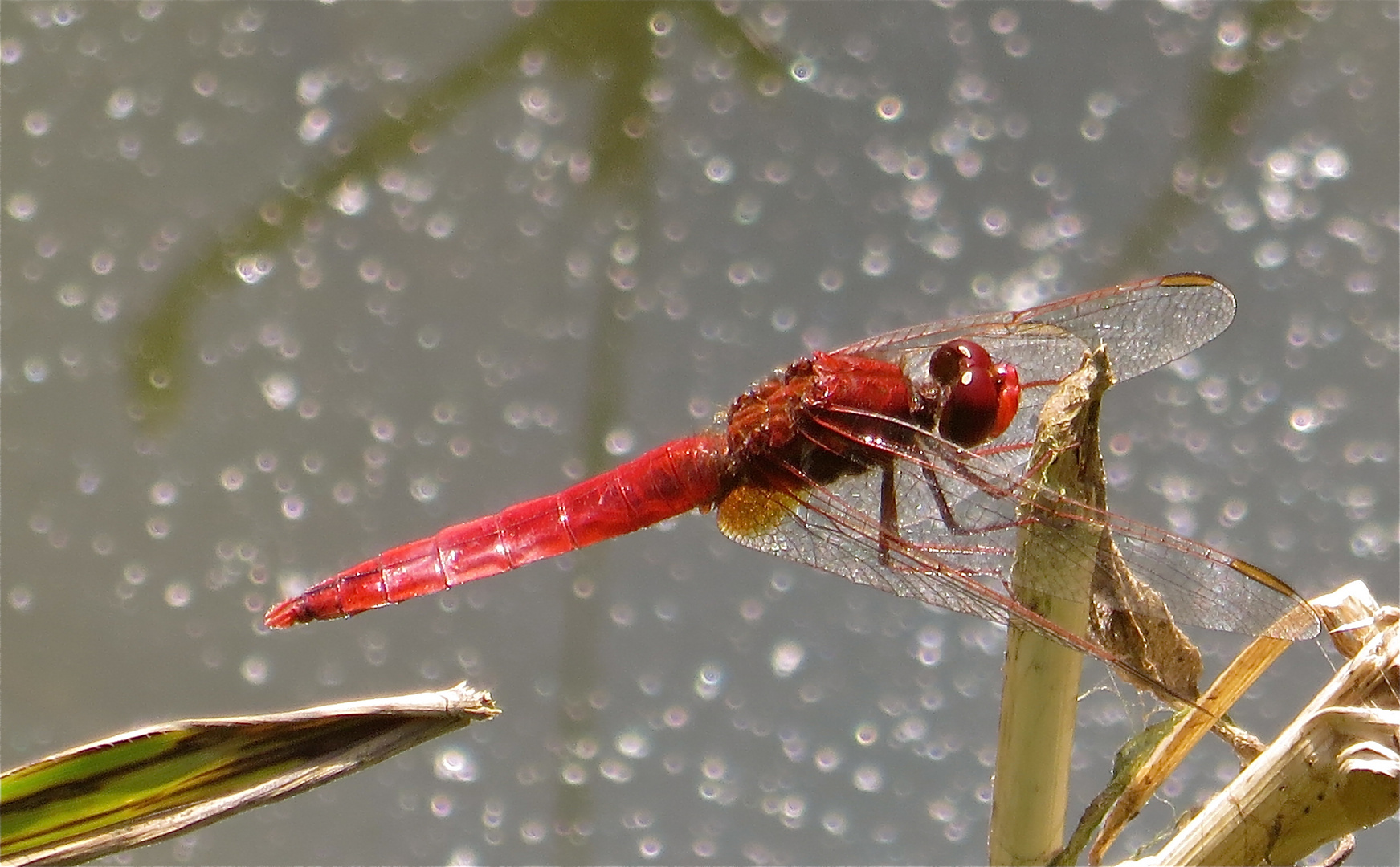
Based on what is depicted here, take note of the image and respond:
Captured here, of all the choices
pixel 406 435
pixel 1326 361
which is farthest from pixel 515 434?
pixel 1326 361

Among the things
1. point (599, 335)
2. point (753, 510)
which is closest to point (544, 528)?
point (753, 510)

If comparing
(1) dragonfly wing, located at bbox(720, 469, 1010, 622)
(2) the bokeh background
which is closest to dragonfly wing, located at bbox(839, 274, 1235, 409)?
(1) dragonfly wing, located at bbox(720, 469, 1010, 622)

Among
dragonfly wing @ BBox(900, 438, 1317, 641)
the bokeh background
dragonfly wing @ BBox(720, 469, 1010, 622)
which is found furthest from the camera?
the bokeh background

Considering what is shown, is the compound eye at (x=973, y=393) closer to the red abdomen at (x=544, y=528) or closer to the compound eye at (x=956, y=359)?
the compound eye at (x=956, y=359)

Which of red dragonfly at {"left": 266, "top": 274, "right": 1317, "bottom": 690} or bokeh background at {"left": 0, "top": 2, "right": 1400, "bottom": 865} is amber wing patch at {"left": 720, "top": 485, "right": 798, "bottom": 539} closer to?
red dragonfly at {"left": 266, "top": 274, "right": 1317, "bottom": 690}

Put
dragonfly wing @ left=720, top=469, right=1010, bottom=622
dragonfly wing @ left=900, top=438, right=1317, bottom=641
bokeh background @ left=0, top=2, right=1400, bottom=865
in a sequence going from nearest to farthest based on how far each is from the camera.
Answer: dragonfly wing @ left=900, top=438, right=1317, bottom=641 < dragonfly wing @ left=720, top=469, right=1010, bottom=622 < bokeh background @ left=0, top=2, right=1400, bottom=865

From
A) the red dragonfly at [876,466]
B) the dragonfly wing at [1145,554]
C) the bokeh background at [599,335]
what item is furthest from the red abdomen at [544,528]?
the bokeh background at [599,335]
